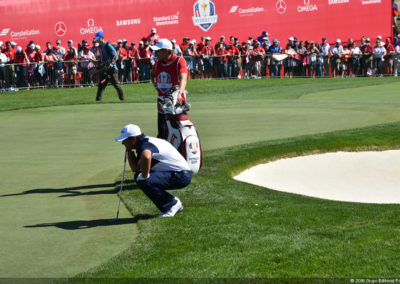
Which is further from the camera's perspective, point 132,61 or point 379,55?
point 379,55

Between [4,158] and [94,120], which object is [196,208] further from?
[94,120]

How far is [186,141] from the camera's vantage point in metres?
10.6

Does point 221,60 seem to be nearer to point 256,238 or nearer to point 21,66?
point 21,66

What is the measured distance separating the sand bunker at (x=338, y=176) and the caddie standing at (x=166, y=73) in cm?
207

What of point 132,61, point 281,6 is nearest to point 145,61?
point 132,61

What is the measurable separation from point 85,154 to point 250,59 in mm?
22336

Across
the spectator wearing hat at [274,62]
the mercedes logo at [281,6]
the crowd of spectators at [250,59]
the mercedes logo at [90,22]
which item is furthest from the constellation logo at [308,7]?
the mercedes logo at [90,22]

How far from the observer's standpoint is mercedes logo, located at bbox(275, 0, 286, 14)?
37750 millimetres

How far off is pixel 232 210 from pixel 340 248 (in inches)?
91.6

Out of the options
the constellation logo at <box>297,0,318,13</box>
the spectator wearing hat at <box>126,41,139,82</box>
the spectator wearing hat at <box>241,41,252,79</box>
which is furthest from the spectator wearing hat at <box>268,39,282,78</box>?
the spectator wearing hat at <box>126,41,139,82</box>

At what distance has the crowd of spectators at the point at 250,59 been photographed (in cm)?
3272

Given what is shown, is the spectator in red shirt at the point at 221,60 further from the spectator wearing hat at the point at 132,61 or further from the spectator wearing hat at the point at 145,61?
the spectator wearing hat at the point at 132,61

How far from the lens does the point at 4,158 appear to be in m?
14.1

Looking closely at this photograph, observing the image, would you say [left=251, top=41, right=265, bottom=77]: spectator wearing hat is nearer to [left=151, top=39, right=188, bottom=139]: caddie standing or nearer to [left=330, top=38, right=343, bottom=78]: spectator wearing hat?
[left=330, top=38, right=343, bottom=78]: spectator wearing hat
